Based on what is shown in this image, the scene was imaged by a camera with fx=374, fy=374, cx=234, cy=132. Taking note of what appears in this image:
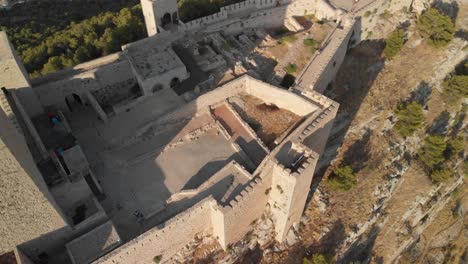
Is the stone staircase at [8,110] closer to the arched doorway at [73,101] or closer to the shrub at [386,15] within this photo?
the arched doorway at [73,101]

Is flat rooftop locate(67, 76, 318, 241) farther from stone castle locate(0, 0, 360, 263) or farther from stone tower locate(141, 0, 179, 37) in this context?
stone tower locate(141, 0, 179, 37)

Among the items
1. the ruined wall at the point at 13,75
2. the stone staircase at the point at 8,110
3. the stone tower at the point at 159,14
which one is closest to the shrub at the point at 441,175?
the stone tower at the point at 159,14

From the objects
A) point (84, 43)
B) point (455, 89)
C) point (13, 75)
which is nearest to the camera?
point (13, 75)

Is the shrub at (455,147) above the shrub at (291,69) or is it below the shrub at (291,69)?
below

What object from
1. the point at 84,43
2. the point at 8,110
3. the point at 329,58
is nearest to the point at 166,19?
the point at 84,43

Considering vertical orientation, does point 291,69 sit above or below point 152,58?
below

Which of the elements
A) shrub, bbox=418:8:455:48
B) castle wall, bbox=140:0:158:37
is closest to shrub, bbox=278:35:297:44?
castle wall, bbox=140:0:158:37

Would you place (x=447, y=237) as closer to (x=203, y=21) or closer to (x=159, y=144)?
(x=159, y=144)

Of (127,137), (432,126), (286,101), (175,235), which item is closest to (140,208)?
(175,235)

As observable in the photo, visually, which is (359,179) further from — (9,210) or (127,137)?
(9,210)
